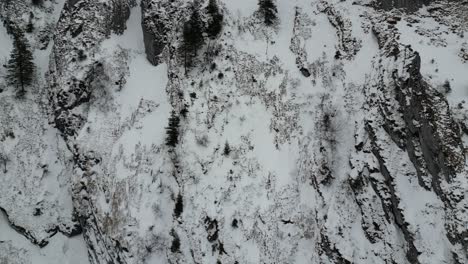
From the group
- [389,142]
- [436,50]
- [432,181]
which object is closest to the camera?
[432,181]

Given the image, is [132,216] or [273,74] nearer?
[132,216]

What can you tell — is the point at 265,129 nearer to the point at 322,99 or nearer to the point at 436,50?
the point at 322,99

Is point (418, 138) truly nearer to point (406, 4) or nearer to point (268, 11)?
point (406, 4)

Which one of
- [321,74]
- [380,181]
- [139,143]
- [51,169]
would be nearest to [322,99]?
[321,74]

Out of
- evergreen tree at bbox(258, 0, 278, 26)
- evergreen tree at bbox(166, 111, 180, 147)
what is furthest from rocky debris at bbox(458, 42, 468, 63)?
evergreen tree at bbox(166, 111, 180, 147)

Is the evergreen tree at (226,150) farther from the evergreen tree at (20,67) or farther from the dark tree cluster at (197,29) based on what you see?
the evergreen tree at (20,67)

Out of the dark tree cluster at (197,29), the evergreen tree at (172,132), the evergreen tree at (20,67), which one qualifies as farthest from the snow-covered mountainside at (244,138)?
the evergreen tree at (20,67)

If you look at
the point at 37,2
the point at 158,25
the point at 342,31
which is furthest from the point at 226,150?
the point at 37,2

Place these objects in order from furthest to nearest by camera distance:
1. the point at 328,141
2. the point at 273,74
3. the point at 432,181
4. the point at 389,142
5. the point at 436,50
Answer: the point at 273,74, the point at 436,50, the point at 328,141, the point at 389,142, the point at 432,181
